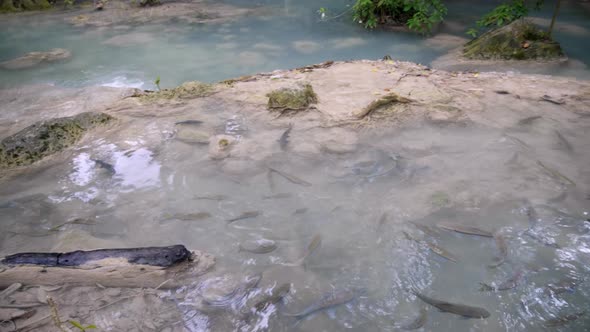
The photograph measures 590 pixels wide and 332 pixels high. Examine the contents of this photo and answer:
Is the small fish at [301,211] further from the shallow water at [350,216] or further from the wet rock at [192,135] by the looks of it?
the wet rock at [192,135]

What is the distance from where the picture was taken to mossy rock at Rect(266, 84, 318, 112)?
4.55m

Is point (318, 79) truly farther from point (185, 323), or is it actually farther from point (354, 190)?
point (185, 323)

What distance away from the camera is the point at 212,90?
5.12 metres

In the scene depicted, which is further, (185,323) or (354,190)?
(354,190)

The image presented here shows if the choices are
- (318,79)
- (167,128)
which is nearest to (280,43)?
(318,79)

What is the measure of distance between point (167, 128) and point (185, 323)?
100 inches

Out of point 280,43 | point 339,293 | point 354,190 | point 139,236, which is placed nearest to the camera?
point 339,293

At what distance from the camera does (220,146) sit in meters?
3.92

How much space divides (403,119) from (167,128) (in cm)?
249

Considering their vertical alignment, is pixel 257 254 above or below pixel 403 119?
below

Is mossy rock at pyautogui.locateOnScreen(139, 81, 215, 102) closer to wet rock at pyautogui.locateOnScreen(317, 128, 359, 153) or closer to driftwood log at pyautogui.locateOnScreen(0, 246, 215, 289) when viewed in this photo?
wet rock at pyautogui.locateOnScreen(317, 128, 359, 153)

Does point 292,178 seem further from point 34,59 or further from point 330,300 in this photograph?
point 34,59

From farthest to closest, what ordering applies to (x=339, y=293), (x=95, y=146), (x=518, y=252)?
(x=95, y=146) → (x=518, y=252) → (x=339, y=293)

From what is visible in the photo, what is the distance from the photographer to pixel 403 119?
431 cm
